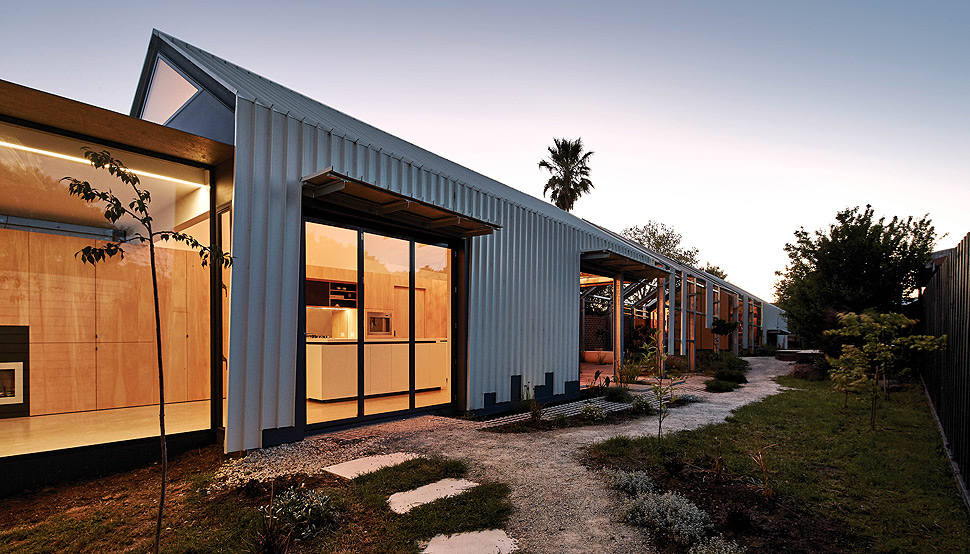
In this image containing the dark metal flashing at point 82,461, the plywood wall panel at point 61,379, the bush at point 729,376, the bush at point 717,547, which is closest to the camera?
the bush at point 717,547

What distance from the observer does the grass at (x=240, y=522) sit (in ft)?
9.20

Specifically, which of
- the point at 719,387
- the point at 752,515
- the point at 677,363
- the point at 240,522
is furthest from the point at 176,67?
the point at 677,363

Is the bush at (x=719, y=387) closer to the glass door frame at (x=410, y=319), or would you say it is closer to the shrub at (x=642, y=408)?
the shrub at (x=642, y=408)

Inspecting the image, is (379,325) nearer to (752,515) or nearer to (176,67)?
(176,67)

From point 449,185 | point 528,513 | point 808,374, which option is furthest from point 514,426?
point 808,374

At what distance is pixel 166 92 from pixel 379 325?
14.2ft

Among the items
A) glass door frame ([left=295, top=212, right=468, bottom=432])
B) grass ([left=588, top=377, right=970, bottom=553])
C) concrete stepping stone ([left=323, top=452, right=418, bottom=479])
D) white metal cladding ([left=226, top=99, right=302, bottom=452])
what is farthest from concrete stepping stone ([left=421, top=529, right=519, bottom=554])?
glass door frame ([left=295, top=212, right=468, bottom=432])

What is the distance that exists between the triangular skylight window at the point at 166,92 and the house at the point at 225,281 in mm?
40

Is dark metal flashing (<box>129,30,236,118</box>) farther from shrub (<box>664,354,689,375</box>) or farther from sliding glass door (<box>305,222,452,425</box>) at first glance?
shrub (<box>664,354,689,375</box>)

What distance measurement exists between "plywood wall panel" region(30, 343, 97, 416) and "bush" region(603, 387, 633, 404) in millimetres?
7984

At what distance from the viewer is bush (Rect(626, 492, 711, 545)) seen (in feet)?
9.54

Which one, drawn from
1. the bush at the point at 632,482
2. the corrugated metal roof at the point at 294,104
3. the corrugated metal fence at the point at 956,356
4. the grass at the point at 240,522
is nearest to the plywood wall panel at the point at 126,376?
the grass at the point at 240,522

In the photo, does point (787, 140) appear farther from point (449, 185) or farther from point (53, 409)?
point (53, 409)

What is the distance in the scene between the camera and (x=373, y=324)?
21.1ft
